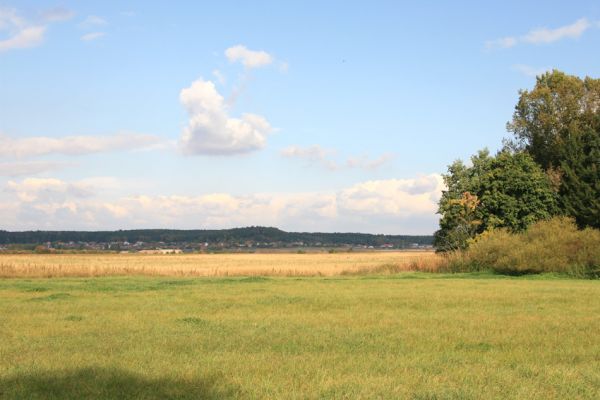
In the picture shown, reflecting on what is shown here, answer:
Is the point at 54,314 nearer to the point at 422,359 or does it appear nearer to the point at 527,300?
the point at 422,359

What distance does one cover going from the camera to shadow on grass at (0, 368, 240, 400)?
10.1 m

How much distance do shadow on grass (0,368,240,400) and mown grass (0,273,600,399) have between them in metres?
0.03

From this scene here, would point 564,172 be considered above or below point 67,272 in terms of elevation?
above

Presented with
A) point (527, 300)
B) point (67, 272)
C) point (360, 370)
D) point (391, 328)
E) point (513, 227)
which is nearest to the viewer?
point (360, 370)

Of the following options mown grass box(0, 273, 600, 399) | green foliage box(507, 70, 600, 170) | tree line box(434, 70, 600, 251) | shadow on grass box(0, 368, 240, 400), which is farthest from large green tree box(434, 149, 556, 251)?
shadow on grass box(0, 368, 240, 400)

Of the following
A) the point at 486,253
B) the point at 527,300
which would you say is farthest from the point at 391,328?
the point at 486,253

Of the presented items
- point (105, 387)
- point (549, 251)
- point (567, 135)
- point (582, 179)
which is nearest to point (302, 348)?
point (105, 387)

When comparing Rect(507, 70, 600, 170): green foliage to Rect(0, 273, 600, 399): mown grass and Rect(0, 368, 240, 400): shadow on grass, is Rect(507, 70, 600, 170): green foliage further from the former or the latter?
Rect(0, 368, 240, 400): shadow on grass

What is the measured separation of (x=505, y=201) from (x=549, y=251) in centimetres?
1315

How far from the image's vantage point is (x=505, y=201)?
61562 mm

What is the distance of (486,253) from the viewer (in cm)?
5400

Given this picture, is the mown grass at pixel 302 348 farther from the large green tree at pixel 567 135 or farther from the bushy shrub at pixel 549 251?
the large green tree at pixel 567 135

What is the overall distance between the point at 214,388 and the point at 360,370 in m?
3.05

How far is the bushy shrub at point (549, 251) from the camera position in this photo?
48.5m
